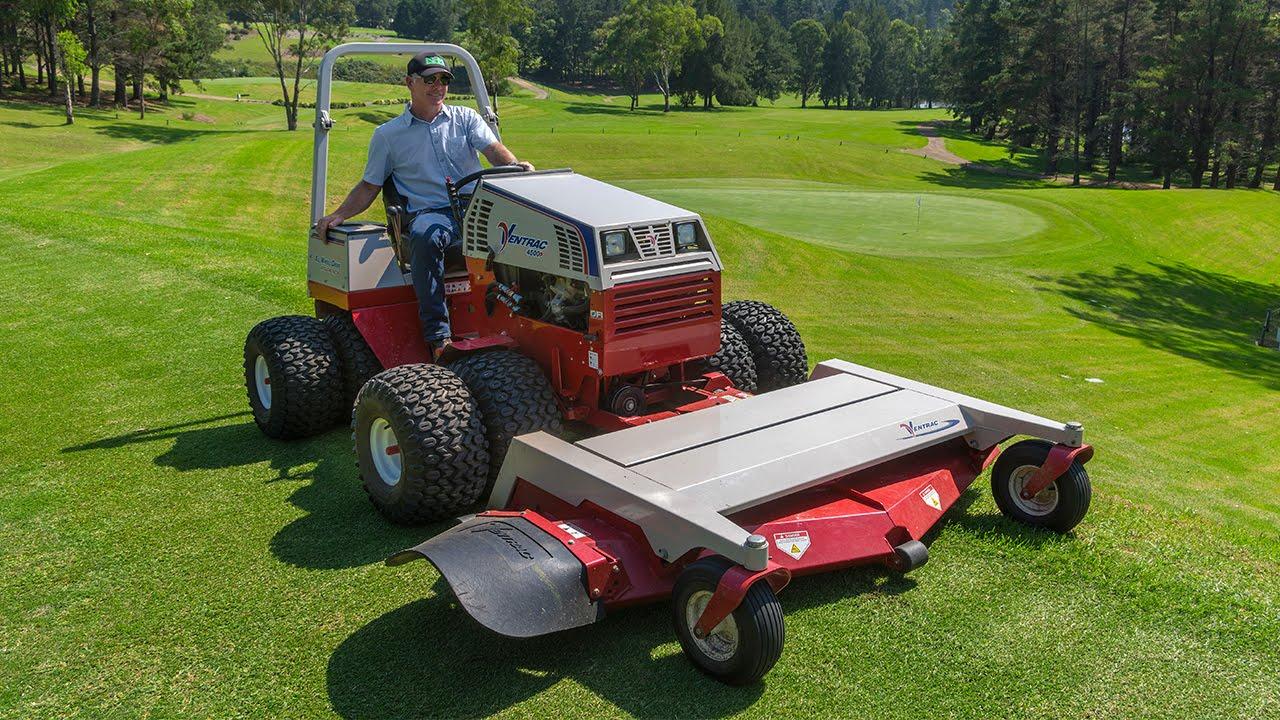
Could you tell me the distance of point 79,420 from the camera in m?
8.00

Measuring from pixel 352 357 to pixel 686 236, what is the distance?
2776mm

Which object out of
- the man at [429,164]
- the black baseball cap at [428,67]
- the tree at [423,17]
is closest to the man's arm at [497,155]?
the man at [429,164]

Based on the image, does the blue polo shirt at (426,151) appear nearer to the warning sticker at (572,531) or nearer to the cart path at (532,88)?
the warning sticker at (572,531)

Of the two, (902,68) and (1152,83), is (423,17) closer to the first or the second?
(902,68)

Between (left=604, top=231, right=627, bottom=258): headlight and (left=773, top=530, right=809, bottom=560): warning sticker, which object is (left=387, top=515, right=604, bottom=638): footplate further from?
(left=604, top=231, right=627, bottom=258): headlight

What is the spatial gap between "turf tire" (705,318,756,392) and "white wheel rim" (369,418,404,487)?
2218 millimetres

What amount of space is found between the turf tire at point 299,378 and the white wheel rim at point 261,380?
4.2 inches

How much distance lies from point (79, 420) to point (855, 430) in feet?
19.8

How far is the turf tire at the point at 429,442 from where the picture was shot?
557 cm

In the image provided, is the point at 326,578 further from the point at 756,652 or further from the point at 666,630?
the point at 756,652

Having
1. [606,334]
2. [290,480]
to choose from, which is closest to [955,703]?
[606,334]

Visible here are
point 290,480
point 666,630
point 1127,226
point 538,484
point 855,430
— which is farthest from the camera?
point 1127,226

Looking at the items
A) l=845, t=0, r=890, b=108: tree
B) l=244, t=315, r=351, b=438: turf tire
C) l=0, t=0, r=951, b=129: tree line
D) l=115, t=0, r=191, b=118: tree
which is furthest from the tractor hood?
l=845, t=0, r=890, b=108: tree

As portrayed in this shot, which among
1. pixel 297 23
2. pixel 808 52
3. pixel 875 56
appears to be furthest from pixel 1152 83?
pixel 875 56
